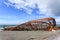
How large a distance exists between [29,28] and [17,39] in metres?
4.77

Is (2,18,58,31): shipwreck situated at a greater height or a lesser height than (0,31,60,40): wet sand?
greater

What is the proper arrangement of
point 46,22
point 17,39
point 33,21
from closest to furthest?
point 17,39 < point 33,21 < point 46,22

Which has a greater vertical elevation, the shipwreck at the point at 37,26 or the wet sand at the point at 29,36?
the shipwreck at the point at 37,26

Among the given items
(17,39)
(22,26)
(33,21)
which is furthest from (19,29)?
(17,39)

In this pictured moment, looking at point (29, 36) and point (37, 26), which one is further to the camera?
point (37, 26)

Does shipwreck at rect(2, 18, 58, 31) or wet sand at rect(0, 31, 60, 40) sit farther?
shipwreck at rect(2, 18, 58, 31)

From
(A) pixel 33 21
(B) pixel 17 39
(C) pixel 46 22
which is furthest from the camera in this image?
(C) pixel 46 22

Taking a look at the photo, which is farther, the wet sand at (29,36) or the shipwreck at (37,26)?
the shipwreck at (37,26)

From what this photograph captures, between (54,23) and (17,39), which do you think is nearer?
(17,39)

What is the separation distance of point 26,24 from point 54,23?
1.54 metres

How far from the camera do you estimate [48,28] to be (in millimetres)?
11586

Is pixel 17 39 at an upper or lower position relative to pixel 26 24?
lower

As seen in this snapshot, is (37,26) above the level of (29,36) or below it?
above

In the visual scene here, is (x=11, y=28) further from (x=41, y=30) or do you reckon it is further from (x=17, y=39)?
(x=17, y=39)
